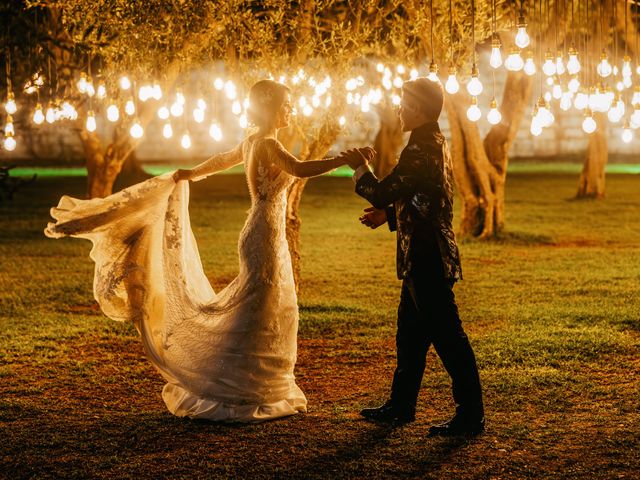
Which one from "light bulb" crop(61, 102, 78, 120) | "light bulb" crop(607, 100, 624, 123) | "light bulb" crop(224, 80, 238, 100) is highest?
"light bulb" crop(224, 80, 238, 100)

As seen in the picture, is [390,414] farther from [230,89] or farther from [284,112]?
[230,89]

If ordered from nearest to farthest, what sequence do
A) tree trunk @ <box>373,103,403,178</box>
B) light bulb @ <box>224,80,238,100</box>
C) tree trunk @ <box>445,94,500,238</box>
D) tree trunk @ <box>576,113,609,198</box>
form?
light bulb @ <box>224,80,238,100</box>
tree trunk @ <box>445,94,500,238</box>
tree trunk @ <box>576,113,609,198</box>
tree trunk @ <box>373,103,403,178</box>

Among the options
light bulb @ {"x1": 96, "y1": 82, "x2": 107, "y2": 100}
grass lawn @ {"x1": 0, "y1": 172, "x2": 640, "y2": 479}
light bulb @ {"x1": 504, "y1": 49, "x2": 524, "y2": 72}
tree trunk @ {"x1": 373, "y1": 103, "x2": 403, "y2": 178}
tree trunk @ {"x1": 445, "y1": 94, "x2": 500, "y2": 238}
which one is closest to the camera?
grass lawn @ {"x1": 0, "y1": 172, "x2": 640, "y2": 479}

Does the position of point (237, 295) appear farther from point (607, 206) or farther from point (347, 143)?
point (347, 143)

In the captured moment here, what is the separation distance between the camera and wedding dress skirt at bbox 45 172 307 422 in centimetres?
661

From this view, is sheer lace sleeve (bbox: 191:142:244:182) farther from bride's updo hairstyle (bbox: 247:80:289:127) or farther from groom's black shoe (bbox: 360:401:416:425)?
groom's black shoe (bbox: 360:401:416:425)

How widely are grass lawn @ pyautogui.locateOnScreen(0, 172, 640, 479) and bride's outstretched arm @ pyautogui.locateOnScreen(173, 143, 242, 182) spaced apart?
5.45ft

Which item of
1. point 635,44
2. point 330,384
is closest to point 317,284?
point 330,384

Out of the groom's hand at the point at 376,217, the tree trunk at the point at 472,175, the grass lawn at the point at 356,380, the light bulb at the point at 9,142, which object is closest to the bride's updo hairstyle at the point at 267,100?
the groom's hand at the point at 376,217

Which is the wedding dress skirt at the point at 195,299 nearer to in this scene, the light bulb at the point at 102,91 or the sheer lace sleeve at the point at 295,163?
the sheer lace sleeve at the point at 295,163

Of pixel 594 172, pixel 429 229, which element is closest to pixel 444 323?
pixel 429 229

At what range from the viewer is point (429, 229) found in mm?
6047

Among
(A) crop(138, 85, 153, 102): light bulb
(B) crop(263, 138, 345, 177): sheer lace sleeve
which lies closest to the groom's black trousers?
(B) crop(263, 138, 345, 177): sheer lace sleeve

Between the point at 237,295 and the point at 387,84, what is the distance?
8.35m
